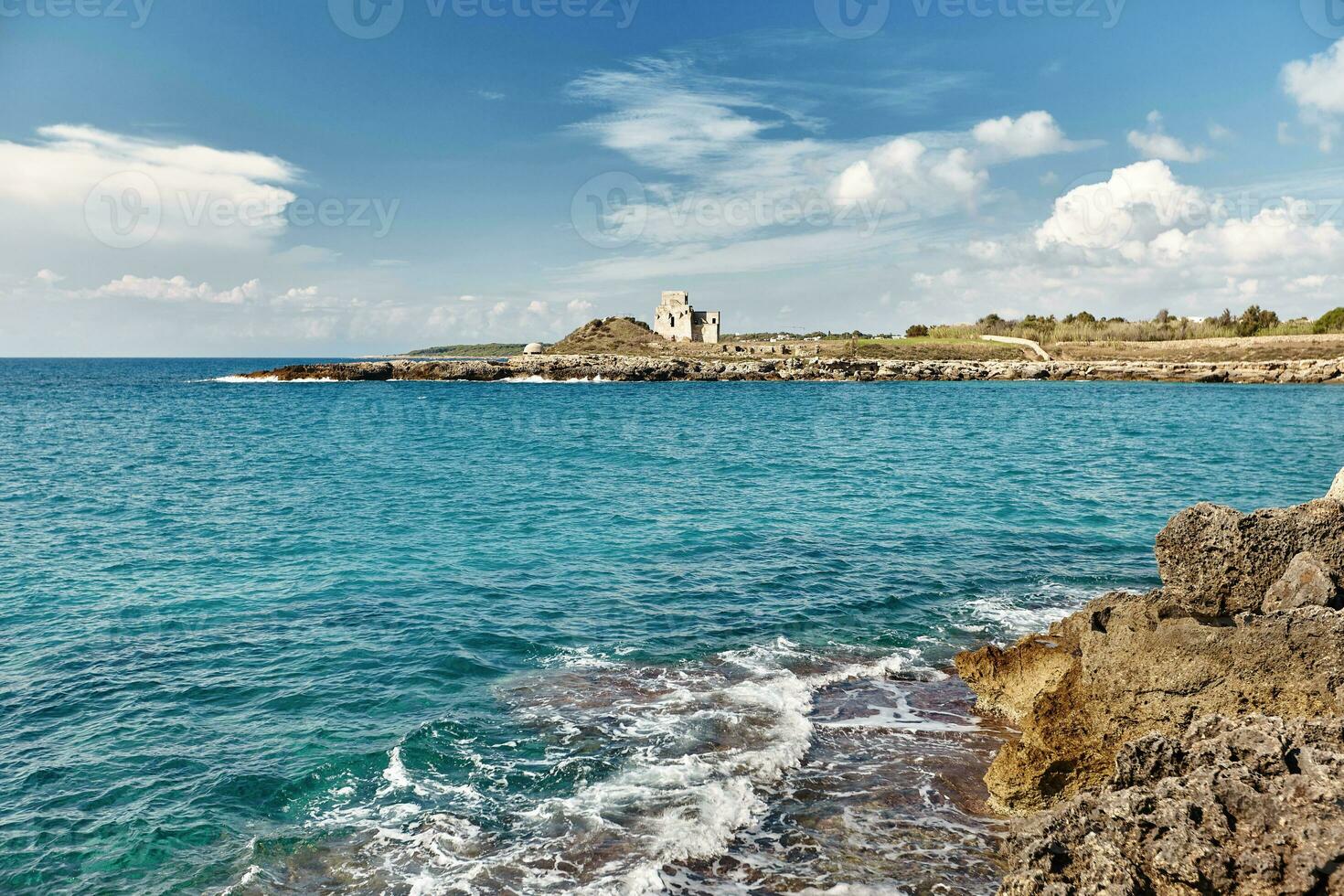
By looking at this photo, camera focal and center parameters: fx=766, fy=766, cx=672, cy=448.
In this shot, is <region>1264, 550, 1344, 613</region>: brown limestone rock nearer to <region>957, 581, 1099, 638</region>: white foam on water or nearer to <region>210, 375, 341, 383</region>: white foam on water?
<region>957, 581, 1099, 638</region>: white foam on water

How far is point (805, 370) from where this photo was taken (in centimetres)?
11688

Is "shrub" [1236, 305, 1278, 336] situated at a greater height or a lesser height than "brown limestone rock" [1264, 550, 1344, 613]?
greater

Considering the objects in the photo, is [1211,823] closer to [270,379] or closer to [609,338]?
[270,379]

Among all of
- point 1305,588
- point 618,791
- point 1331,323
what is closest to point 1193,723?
point 1305,588

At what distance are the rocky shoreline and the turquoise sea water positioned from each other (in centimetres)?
7040

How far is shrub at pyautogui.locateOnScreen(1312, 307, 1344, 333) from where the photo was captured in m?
104

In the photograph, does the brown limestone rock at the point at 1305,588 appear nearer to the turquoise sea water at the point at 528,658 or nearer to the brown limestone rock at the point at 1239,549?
the brown limestone rock at the point at 1239,549

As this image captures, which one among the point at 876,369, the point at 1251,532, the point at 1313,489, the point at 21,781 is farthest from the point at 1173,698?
the point at 876,369

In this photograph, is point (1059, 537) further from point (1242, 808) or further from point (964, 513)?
point (1242, 808)

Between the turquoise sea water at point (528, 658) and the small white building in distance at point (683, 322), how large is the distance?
121 m

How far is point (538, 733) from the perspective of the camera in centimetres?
1088

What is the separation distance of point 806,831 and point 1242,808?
14.1 ft

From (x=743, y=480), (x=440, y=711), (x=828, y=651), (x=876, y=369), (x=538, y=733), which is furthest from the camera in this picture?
(x=876, y=369)

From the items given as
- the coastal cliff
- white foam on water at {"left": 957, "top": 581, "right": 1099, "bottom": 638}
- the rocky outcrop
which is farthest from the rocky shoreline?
the rocky outcrop
